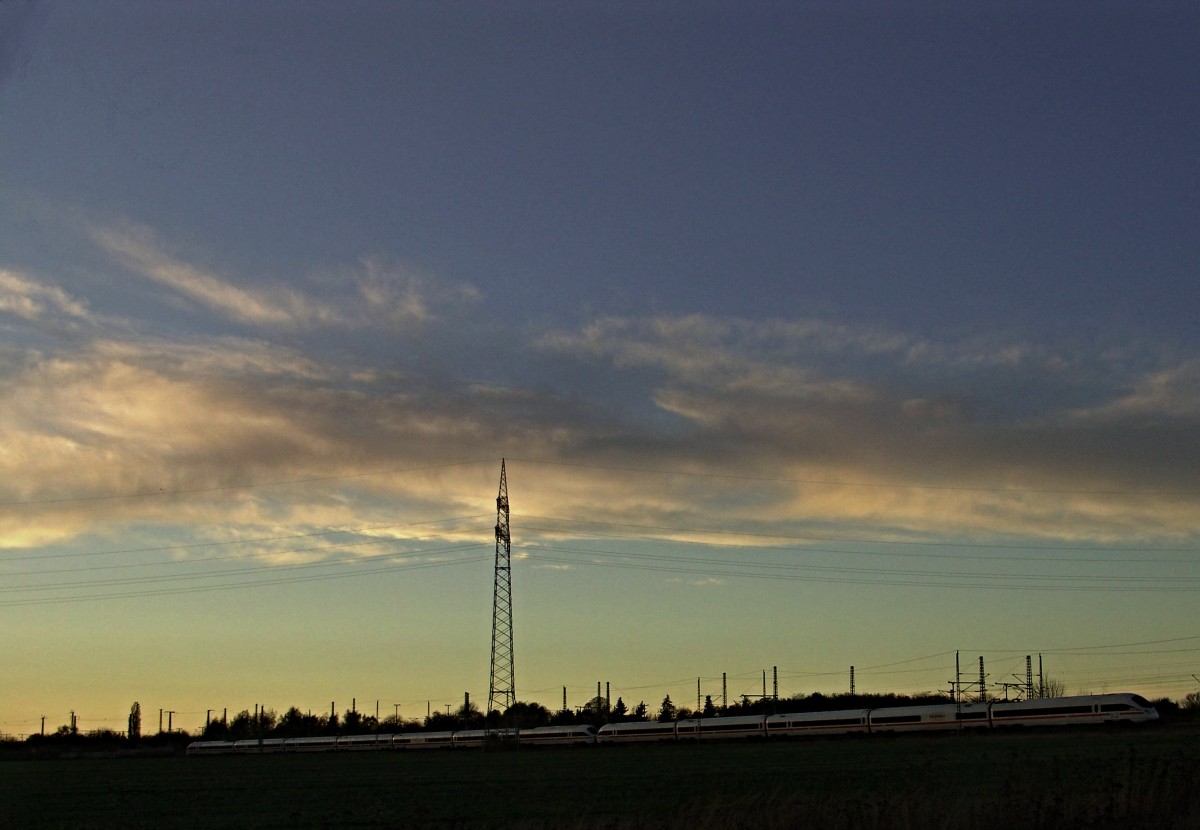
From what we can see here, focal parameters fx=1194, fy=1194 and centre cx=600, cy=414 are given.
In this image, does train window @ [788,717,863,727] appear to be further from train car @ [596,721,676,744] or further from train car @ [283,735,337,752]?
train car @ [283,735,337,752]

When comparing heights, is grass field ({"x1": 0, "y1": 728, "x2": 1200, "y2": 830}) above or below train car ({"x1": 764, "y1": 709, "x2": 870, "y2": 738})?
above

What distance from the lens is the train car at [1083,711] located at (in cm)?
9644

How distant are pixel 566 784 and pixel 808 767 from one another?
12.6 meters

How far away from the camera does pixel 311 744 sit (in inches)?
6289

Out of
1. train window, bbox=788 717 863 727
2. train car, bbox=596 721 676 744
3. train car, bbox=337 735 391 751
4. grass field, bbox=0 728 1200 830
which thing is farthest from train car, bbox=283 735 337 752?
grass field, bbox=0 728 1200 830

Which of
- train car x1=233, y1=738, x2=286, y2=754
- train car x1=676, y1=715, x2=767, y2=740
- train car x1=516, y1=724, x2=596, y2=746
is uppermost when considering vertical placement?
train car x1=676, y1=715, x2=767, y2=740

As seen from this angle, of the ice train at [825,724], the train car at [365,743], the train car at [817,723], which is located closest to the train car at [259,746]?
the ice train at [825,724]

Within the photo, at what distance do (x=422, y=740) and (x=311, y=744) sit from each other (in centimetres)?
2095

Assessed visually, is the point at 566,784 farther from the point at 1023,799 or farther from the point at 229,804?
the point at 1023,799

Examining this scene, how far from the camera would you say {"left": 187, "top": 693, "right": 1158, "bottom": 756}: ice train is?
98.1 m

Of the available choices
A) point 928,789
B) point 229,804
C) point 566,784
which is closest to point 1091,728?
point 566,784

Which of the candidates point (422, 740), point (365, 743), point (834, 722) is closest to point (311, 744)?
point (365, 743)

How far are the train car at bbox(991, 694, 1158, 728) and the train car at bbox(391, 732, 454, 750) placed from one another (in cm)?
6535

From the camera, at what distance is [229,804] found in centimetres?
4509
